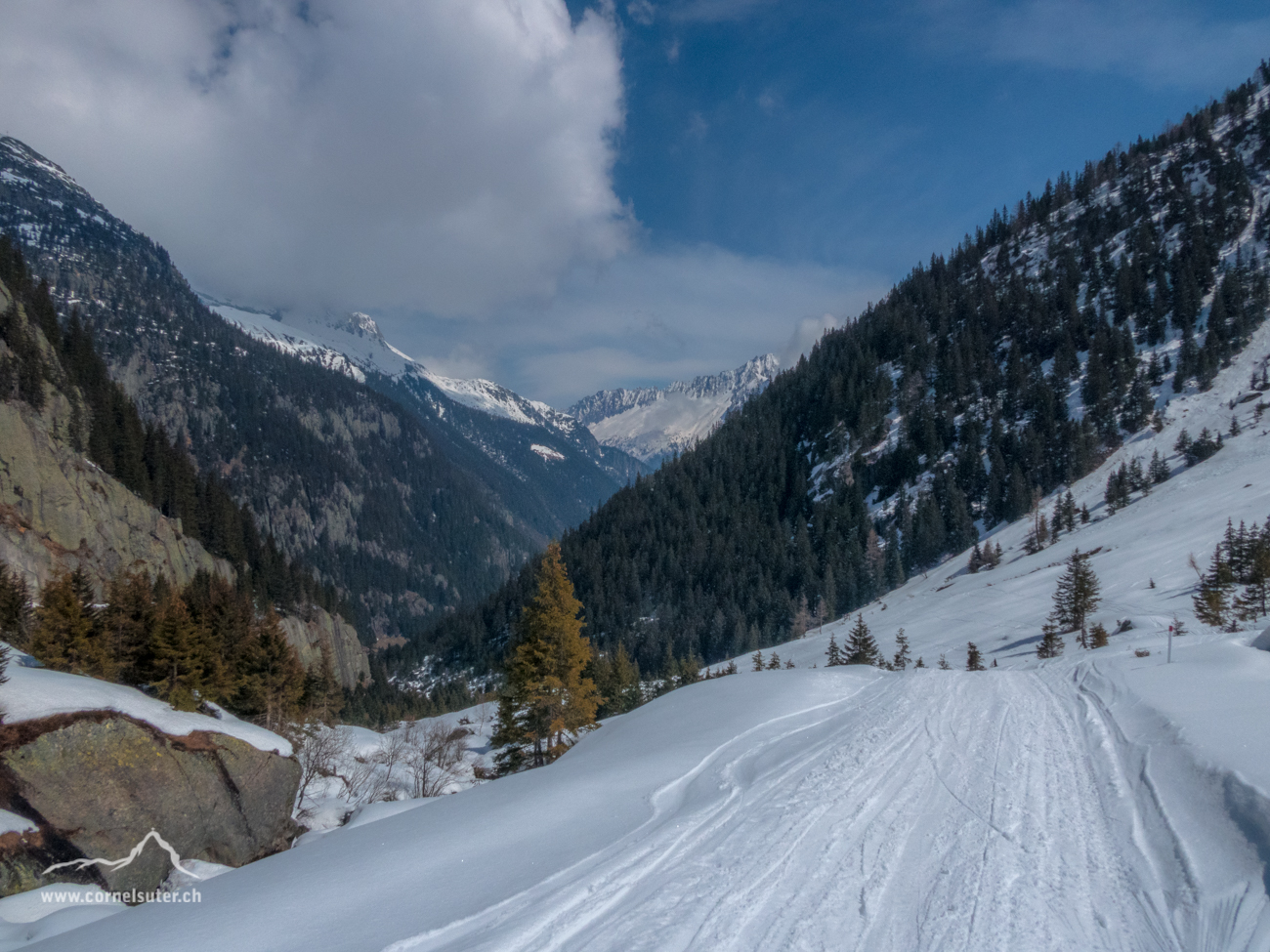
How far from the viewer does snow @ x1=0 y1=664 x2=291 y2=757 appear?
1061 cm

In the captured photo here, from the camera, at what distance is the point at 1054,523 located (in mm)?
69750

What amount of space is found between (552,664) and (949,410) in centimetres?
11478

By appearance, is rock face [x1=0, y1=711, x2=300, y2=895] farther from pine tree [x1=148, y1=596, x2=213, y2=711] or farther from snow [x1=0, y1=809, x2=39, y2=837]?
pine tree [x1=148, y1=596, x2=213, y2=711]

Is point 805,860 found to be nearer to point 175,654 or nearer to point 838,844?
point 838,844

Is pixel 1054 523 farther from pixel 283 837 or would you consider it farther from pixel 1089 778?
pixel 283 837

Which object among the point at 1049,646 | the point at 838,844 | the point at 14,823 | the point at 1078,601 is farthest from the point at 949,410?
the point at 14,823

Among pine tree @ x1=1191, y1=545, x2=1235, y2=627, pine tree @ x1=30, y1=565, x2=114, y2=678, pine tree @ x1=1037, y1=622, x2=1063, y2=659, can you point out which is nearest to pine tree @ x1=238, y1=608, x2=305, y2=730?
pine tree @ x1=30, y1=565, x2=114, y2=678

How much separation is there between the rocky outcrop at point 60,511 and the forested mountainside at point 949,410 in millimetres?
72777

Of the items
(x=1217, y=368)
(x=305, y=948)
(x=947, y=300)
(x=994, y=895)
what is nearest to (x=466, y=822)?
(x=305, y=948)

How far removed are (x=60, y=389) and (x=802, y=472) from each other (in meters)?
121

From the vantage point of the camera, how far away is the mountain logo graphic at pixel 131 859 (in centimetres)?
1020

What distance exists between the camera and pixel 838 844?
22.3 ft

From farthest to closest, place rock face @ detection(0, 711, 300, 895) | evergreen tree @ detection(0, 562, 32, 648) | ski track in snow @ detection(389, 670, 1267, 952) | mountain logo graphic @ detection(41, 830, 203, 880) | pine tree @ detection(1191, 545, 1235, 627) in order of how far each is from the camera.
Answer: pine tree @ detection(1191, 545, 1235, 627) → evergreen tree @ detection(0, 562, 32, 648) → mountain logo graphic @ detection(41, 830, 203, 880) → rock face @ detection(0, 711, 300, 895) → ski track in snow @ detection(389, 670, 1267, 952)

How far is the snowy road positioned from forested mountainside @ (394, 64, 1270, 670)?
78.8 meters
